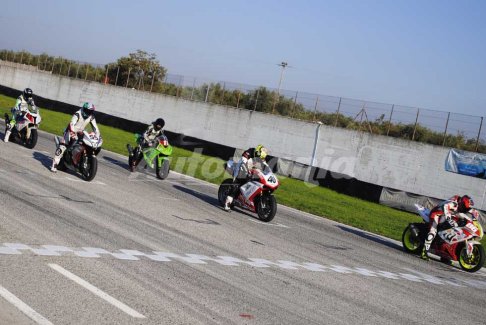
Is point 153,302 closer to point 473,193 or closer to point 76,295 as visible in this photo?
point 76,295

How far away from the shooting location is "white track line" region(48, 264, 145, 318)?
245 inches

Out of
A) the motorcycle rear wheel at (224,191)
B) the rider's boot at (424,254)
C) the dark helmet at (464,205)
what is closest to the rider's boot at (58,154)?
the motorcycle rear wheel at (224,191)

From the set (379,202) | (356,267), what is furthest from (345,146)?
(356,267)

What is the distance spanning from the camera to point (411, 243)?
1495 centimetres

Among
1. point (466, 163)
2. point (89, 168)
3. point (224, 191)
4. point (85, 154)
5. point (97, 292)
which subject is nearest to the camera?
point (97, 292)

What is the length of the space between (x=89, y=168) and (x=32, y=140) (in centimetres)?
518

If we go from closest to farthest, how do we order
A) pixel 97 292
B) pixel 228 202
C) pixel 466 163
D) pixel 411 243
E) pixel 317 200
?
pixel 97 292, pixel 411 243, pixel 228 202, pixel 317 200, pixel 466 163

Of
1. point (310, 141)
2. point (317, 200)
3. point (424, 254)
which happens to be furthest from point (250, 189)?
point (310, 141)

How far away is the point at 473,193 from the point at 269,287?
20.3 m

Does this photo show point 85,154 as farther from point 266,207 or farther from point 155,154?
point 266,207

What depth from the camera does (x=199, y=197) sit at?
1717cm

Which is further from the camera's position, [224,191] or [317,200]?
[317,200]

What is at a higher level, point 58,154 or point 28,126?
point 28,126

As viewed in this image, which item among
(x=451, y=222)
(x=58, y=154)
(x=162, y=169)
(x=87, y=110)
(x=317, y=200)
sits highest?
(x=87, y=110)
